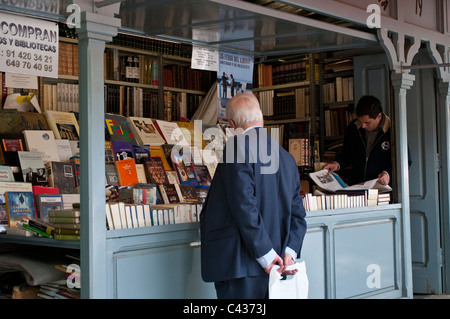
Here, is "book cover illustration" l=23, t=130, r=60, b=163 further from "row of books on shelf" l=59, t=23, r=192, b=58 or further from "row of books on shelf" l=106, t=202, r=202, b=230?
"row of books on shelf" l=59, t=23, r=192, b=58

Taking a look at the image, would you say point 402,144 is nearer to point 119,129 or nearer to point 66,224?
point 119,129

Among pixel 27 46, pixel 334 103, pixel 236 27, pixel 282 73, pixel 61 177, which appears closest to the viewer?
pixel 27 46

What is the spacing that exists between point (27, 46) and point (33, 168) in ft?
3.00

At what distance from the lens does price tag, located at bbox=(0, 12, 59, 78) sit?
3955 millimetres

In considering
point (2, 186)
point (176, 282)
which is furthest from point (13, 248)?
point (176, 282)

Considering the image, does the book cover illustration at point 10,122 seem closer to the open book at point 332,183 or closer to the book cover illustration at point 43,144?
the book cover illustration at point 43,144

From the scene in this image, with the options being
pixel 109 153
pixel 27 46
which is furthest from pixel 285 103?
Result: pixel 27 46

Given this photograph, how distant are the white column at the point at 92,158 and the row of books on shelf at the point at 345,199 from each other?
76.4 inches

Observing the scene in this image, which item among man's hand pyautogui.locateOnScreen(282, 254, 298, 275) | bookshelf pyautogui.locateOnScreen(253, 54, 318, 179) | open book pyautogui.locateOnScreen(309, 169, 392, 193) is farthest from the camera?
bookshelf pyautogui.locateOnScreen(253, 54, 318, 179)

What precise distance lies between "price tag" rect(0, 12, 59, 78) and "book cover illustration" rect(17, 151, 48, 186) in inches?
27.8

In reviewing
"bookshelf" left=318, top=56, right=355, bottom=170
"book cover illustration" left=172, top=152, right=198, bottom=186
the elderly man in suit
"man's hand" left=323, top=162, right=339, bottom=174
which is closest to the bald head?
the elderly man in suit

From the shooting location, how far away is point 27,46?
13.2 ft
